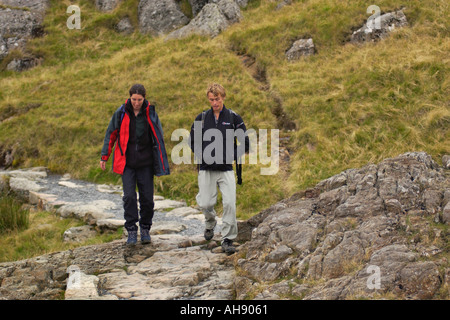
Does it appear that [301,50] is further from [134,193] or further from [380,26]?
[134,193]

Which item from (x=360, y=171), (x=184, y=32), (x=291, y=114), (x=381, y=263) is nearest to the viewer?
(x=381, y=263)

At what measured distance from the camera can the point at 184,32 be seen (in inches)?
908

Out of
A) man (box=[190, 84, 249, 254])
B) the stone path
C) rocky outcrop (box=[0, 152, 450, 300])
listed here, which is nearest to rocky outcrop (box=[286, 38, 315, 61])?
the stone path

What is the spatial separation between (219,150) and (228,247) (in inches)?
62.1

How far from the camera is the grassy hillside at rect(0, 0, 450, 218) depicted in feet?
38.3

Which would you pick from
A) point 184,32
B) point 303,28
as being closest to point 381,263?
point 303,28

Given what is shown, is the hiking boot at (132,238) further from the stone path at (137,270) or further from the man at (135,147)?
the stone path at (137,270)

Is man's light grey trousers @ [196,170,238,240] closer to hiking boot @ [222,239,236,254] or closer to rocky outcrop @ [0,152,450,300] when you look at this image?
hiking boot @ [222,239,236,254]

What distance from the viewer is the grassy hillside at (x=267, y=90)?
1167cm

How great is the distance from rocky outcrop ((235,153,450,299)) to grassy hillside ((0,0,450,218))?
4.16 m

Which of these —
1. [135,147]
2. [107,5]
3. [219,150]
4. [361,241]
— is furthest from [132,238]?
[107,5]

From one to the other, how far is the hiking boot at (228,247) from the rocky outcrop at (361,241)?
31cm

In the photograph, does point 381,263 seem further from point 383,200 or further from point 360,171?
point 360,171

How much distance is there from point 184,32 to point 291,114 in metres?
11.0
